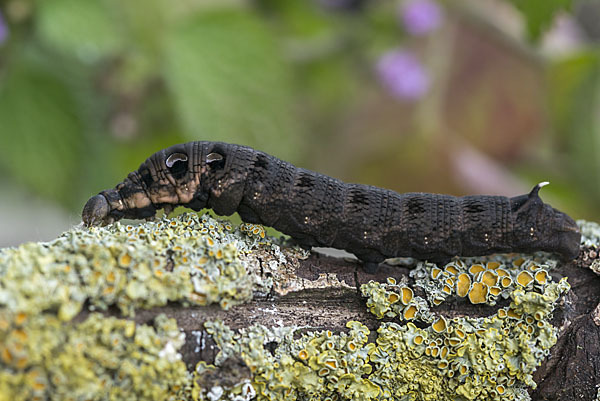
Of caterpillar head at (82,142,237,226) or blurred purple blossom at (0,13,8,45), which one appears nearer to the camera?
caterpillar head at (82,142,237,226)

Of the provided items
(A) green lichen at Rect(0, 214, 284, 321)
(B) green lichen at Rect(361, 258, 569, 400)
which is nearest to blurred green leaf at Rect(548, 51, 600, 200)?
(B) green lichen at Rect(361, 258, 569, 400)

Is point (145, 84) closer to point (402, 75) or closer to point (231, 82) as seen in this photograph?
point (231, 82)

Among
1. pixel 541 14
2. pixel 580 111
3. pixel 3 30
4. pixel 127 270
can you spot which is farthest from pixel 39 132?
pixel 580 111

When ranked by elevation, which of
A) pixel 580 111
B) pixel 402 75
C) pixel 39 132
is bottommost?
pixel 39 132

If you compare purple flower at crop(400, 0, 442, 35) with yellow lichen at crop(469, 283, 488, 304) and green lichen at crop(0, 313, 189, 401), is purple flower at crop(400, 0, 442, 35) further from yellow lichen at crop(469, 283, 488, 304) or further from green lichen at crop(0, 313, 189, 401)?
green lichen at crop(0, 313, 189, 401)

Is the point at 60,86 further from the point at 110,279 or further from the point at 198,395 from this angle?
the point at 198,395

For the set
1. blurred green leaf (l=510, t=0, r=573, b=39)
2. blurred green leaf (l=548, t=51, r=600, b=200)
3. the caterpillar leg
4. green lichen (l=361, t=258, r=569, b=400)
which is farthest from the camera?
blurred green leaf (l=548, t=51, r=600, b=200)

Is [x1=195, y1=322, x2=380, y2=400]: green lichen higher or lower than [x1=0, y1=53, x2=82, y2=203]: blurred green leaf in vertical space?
lower
